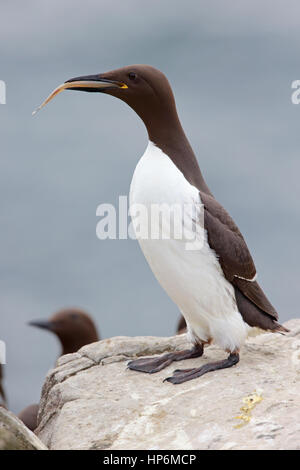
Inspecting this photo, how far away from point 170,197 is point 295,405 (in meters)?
1.64

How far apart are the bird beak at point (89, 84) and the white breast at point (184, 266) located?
0.52 meters

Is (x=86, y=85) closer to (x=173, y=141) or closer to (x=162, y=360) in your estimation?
(x=173, y=141)

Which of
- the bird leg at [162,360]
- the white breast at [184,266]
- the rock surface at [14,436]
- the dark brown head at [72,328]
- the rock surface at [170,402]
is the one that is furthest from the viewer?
the dark brown head at [72,328]

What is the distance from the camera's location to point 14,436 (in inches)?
196

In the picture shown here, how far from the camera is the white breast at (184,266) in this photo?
611 cm

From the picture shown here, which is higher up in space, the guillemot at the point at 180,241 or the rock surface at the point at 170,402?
the guillemot at the point at 180,241

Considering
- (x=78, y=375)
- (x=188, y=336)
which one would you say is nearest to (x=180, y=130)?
(x=188, y=336)

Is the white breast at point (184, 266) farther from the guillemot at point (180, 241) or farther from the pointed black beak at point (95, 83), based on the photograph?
the pointed black beak at point (95, 83)

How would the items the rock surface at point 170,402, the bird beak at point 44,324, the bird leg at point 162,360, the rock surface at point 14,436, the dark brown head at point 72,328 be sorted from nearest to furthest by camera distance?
the rock surface at point 14,436
the rock surface at point 170,402
the bird leg at point 162,360
the dark brown head at point 72,328
the bird beak at point 44,324

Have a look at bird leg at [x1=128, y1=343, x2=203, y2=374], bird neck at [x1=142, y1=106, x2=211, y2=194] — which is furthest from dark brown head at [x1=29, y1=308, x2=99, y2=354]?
bird neck at [x1=142, y1=106, x2=211, y2=194]

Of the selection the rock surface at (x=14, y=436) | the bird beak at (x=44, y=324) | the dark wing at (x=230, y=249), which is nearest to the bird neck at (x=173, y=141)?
the dark wing at (x=230, y=249)

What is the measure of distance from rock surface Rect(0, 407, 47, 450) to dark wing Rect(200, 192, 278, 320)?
6.33 ft

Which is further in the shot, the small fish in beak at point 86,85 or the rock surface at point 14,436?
the small fish in beak at point 86,85
